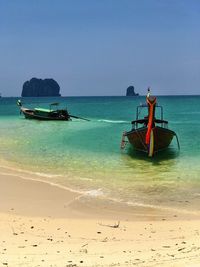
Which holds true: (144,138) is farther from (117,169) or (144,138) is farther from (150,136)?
(117,169)

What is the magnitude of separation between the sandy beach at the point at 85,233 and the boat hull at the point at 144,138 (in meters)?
9.74

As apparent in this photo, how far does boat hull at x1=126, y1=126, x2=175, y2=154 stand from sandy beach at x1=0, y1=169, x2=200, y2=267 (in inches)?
384

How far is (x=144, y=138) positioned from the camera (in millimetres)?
21922

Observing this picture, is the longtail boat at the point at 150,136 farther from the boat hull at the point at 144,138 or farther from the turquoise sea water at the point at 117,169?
the turquoise sea water at the point at 117,169

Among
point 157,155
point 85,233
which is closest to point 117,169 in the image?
point 157,155

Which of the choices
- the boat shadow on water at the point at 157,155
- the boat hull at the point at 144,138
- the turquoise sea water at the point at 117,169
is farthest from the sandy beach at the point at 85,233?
the boat hull at the point at 144,138

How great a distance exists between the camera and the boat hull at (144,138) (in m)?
21.9

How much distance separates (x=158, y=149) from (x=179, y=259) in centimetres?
1633

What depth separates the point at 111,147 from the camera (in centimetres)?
2467

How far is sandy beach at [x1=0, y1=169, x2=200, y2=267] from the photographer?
21.2 ft

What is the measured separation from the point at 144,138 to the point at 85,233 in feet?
45.4

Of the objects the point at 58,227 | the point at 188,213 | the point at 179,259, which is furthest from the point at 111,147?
the point at 179,259

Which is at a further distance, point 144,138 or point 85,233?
point 144,138

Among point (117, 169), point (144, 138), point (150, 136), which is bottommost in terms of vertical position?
point (117, 169)
